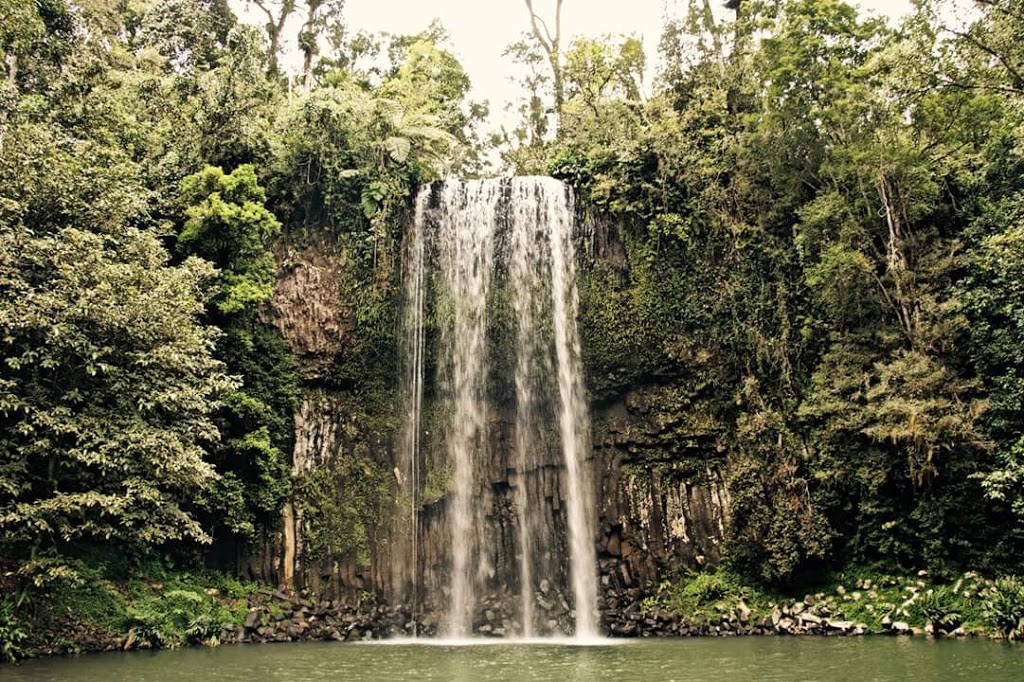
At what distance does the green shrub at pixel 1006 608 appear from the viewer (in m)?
11.5

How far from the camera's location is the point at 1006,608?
1173cm

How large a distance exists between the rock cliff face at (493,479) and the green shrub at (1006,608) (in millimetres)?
4861

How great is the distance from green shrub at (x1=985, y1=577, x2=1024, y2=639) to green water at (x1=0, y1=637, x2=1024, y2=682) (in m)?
0.83

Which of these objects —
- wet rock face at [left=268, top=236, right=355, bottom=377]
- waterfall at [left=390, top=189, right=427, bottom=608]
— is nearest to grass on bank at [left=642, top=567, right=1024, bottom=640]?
waterfall at [left=390, top=189, right=427, bottom=608]

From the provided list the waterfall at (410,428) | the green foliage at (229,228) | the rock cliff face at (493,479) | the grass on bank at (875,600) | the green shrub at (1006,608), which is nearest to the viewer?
the green shrub at (1006,608)

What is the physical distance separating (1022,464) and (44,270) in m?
16.7

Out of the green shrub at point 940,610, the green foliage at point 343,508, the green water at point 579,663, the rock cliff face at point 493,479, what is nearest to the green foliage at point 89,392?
the green water at point 579,663

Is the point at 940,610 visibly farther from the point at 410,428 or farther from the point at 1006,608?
the point at 410,428

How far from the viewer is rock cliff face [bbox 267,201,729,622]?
629 inches

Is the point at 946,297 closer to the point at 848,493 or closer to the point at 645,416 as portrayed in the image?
the point at 848,493

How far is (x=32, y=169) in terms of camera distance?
12.5m

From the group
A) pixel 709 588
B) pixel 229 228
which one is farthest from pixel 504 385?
pixel 229 228

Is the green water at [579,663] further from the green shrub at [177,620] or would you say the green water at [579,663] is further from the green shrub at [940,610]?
the green shrub at [940,610]

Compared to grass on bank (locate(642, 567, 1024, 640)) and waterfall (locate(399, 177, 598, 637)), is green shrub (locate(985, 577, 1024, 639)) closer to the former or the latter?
grass on bank (locate(642, 567, 1024, 640))
